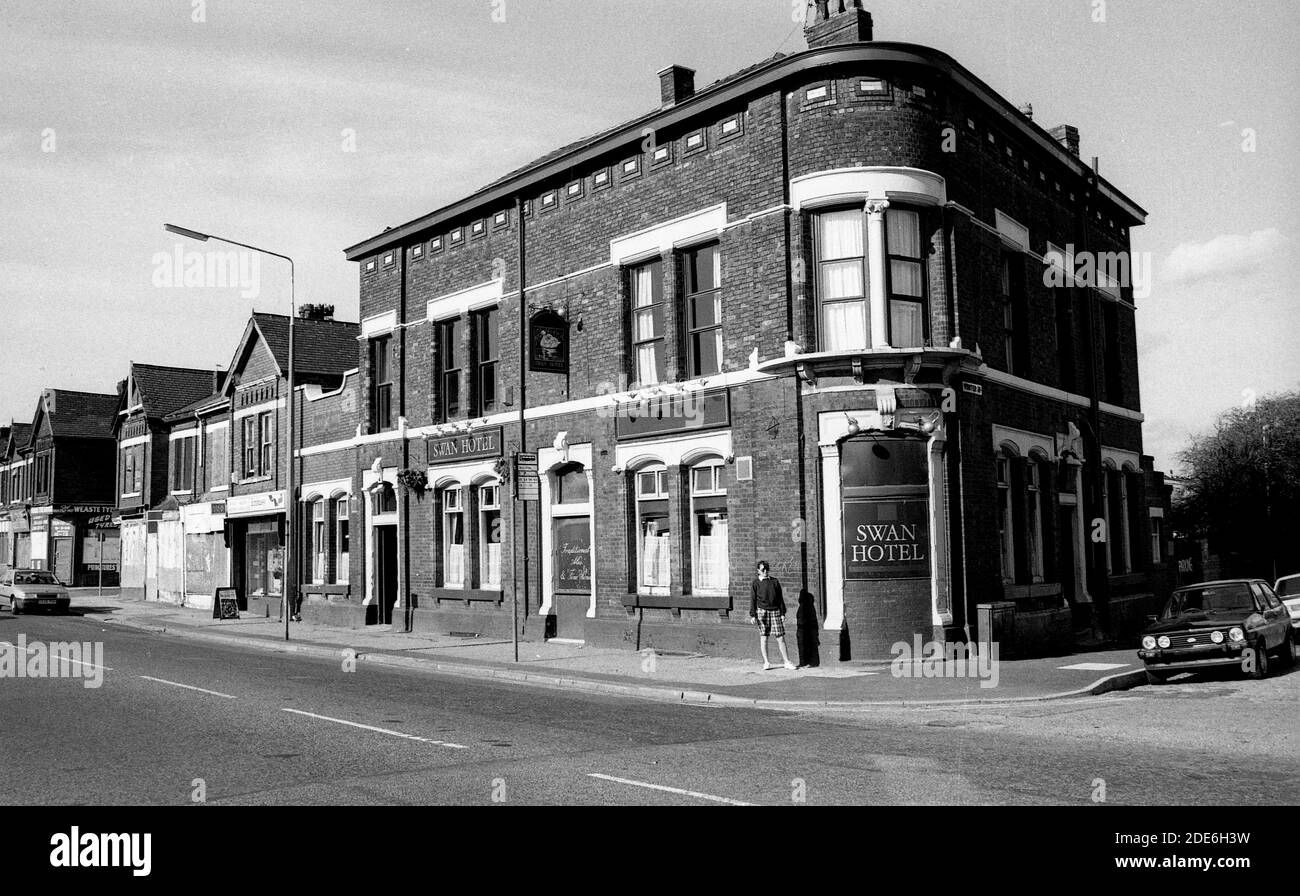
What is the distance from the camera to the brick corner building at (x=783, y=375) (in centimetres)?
1809

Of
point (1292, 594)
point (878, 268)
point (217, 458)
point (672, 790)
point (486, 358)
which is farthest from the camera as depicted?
point (217, 458)

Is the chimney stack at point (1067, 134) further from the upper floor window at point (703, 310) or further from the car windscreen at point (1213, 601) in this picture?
the car windscreen at point (1213, 601)

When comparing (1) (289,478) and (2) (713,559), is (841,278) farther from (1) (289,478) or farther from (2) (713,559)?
(1) (289,478)

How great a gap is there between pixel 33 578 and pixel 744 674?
34880 millimetres

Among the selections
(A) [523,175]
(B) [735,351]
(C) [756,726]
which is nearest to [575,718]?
(C) [756,726]

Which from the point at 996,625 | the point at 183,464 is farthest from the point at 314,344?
the point at 996,625

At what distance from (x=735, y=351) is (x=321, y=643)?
11.7 meters

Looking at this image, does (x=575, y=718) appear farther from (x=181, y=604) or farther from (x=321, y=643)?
(x=181, y=604)

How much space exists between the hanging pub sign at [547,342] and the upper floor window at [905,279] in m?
7.30

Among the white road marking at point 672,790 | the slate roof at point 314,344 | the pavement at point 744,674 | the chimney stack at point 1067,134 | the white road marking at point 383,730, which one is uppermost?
the chimney stack at point 1067,134

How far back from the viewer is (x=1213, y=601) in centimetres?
1662

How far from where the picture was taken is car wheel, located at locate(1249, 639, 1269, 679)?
15.7 meters

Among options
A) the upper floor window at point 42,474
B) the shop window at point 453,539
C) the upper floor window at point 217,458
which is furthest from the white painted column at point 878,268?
the upper floor window at point 42,474
